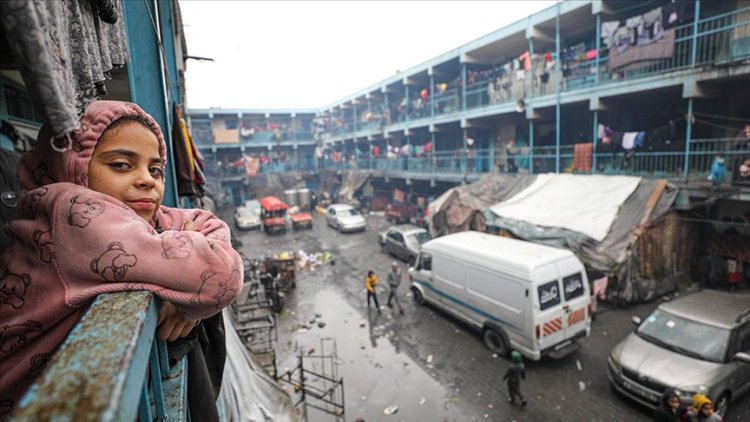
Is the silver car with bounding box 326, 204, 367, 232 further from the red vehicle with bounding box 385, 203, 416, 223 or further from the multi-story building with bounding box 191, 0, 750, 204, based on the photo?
the multi-story building with bounding box 191, 0, 750, 204

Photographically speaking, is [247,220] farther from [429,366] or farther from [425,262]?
[429,366]

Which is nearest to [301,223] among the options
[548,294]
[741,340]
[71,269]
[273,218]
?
[273,218]

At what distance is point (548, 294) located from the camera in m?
8.02

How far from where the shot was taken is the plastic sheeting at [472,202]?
1495cm

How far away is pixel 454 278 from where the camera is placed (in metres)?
10.2

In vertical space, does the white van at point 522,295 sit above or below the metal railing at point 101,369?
below

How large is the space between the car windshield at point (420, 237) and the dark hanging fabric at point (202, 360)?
1492 cm

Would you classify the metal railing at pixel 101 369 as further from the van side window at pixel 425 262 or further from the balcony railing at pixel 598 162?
the balcony railing at pixel 598 162

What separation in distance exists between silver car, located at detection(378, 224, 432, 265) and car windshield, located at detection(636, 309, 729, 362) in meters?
9.22

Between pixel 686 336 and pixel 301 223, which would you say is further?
pixel 301 223

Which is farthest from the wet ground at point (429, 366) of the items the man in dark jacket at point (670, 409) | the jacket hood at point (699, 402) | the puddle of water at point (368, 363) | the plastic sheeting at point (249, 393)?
the plastic sheeting at point (249, 393)

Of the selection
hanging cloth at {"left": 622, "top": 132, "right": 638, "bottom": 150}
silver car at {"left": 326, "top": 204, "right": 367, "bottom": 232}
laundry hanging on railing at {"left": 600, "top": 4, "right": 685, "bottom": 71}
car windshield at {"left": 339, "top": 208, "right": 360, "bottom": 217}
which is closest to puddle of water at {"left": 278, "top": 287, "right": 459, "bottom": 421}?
hanging cloth at {"left": 622, "top": 132, "right": 638, "bottom": 150}

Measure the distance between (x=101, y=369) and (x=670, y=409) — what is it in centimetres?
759

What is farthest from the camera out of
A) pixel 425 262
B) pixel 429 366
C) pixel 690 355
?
pixel 425 262
